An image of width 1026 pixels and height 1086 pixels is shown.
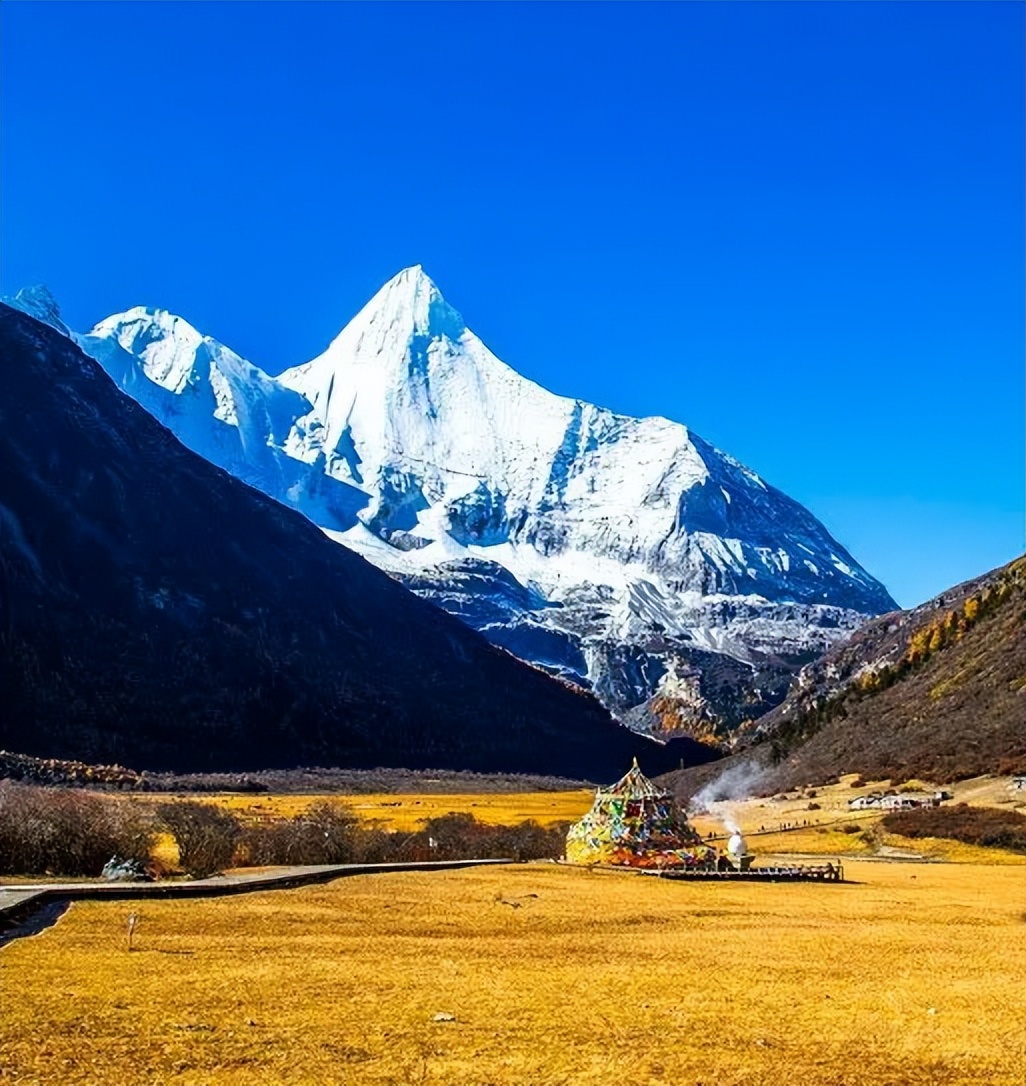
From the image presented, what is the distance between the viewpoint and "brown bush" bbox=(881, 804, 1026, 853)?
2375 inches

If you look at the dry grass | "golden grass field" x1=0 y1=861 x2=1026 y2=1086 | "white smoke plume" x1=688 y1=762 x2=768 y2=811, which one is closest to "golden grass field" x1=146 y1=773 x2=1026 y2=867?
the dry grass

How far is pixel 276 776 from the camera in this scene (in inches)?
5925

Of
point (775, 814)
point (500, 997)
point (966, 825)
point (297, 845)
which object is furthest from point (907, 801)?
point (500, 997)

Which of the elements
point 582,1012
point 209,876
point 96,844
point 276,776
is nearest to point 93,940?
point 582,1012

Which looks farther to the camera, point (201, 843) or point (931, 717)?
point (931, 717)

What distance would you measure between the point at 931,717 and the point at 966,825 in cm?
3675

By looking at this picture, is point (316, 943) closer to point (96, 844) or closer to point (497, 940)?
point (497, 940)

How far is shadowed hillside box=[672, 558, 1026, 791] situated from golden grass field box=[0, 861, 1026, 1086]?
57691mm

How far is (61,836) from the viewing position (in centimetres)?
3791

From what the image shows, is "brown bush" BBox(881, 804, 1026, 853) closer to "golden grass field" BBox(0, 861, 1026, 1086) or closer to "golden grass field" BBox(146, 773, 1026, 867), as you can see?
"golden grass field" BBox(146, 773, 1026, 867)

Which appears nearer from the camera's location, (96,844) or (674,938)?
(674,938)

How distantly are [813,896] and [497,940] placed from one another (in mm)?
17522

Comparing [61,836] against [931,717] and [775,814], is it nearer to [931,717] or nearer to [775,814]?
[775,814]

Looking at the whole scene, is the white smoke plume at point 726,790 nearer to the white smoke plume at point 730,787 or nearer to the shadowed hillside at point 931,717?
the white smoke plume at point 730,787
